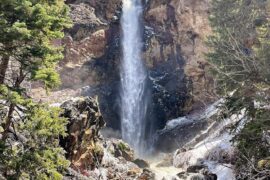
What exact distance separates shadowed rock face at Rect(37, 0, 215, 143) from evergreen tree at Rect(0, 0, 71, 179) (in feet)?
66.4

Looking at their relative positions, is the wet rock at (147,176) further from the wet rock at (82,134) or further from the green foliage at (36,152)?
the green foliage at (36,152)

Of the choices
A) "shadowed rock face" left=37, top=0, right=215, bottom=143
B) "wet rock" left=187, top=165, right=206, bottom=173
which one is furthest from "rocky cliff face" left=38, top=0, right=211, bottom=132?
"wet rock" left=187, top=165, right=206, bottom=173

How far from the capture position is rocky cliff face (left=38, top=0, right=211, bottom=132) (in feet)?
99.7

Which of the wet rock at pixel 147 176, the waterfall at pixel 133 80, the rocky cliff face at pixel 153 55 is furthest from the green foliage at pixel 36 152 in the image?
the rocky cliff face at pixel 153 55

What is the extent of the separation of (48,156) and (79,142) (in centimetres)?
628

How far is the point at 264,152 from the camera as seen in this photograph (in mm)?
11648

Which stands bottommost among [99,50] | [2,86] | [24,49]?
[2,86]

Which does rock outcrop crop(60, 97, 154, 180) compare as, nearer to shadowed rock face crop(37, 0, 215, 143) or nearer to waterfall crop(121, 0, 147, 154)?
waterfall crop(121, 0, 147, 154)

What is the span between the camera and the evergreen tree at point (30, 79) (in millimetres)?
8836

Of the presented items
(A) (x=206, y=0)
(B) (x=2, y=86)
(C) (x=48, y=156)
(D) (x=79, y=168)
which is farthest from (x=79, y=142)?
(A) (x=206, y=0)

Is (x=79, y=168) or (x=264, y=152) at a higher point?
(x=264, y=152)

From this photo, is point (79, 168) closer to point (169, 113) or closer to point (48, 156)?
point (48, 156)

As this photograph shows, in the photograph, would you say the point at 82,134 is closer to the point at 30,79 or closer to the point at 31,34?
the point at 30,79

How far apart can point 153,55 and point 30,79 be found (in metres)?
23.5
